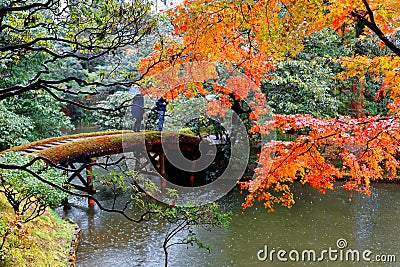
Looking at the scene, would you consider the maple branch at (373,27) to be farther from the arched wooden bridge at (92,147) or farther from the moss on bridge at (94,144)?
the moss on bridge at (94,144)

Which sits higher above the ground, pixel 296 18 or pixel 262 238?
pixel 296 18

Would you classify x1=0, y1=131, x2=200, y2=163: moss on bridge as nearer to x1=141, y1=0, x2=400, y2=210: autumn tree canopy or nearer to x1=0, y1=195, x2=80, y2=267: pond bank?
x1=0, y1=195, x2=80, y2=267: pond bank

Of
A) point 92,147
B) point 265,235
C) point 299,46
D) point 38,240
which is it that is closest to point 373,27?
point 299,46

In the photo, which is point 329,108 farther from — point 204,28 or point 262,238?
point 204,28

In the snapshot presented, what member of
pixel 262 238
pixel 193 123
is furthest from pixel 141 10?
pixel 193 123

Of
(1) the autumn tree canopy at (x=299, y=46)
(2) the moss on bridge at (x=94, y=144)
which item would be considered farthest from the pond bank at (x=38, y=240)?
(1) the autumn tree canopy at (x=299, y=46)

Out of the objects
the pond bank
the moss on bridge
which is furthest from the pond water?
the moss on bridge

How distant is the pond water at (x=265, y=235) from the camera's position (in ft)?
17.5

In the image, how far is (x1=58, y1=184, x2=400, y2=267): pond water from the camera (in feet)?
17.5

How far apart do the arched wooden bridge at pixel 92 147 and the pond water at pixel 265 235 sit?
40.6 inches

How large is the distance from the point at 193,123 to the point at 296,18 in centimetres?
622

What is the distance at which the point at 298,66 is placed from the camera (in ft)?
28.1

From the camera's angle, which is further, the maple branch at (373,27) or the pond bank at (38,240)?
the pond bank at (38,240)

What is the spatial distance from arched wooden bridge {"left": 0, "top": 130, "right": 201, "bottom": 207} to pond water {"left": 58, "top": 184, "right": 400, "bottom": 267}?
3.38ft
